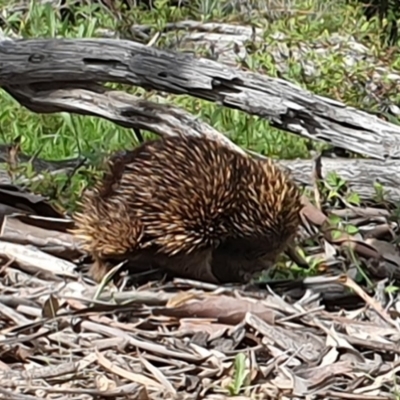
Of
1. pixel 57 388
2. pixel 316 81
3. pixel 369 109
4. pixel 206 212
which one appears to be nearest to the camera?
pixel 57 388

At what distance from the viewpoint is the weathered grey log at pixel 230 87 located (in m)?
4.28

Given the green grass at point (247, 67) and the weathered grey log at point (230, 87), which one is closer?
the weathered grey log at point (230, 87)

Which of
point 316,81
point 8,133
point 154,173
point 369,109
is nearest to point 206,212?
point 154,173

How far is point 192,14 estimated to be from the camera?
8.93 meters

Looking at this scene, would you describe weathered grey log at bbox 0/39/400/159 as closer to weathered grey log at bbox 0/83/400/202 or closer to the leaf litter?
weathered grey log at bbox 0/83/400/202

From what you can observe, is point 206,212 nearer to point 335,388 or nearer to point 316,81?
point 335,388

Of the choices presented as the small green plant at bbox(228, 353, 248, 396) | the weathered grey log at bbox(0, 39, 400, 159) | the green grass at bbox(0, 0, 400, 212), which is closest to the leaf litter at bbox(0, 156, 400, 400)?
the small green plant at bbox(228, 353, 248, 396)

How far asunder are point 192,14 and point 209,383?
619 cm

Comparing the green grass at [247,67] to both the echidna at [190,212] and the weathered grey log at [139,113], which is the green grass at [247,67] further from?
the echidna at [190,212]

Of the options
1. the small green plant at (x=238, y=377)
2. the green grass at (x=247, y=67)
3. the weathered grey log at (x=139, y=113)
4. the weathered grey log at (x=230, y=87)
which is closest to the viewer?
the small green plant at (x=238, y=377)

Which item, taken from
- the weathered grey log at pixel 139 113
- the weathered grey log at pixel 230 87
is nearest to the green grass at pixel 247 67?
the weathered grey log at pixel 139 113

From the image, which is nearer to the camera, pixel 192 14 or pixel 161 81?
pixel 161 81

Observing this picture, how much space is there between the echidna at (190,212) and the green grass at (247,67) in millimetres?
782

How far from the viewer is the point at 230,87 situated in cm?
432
